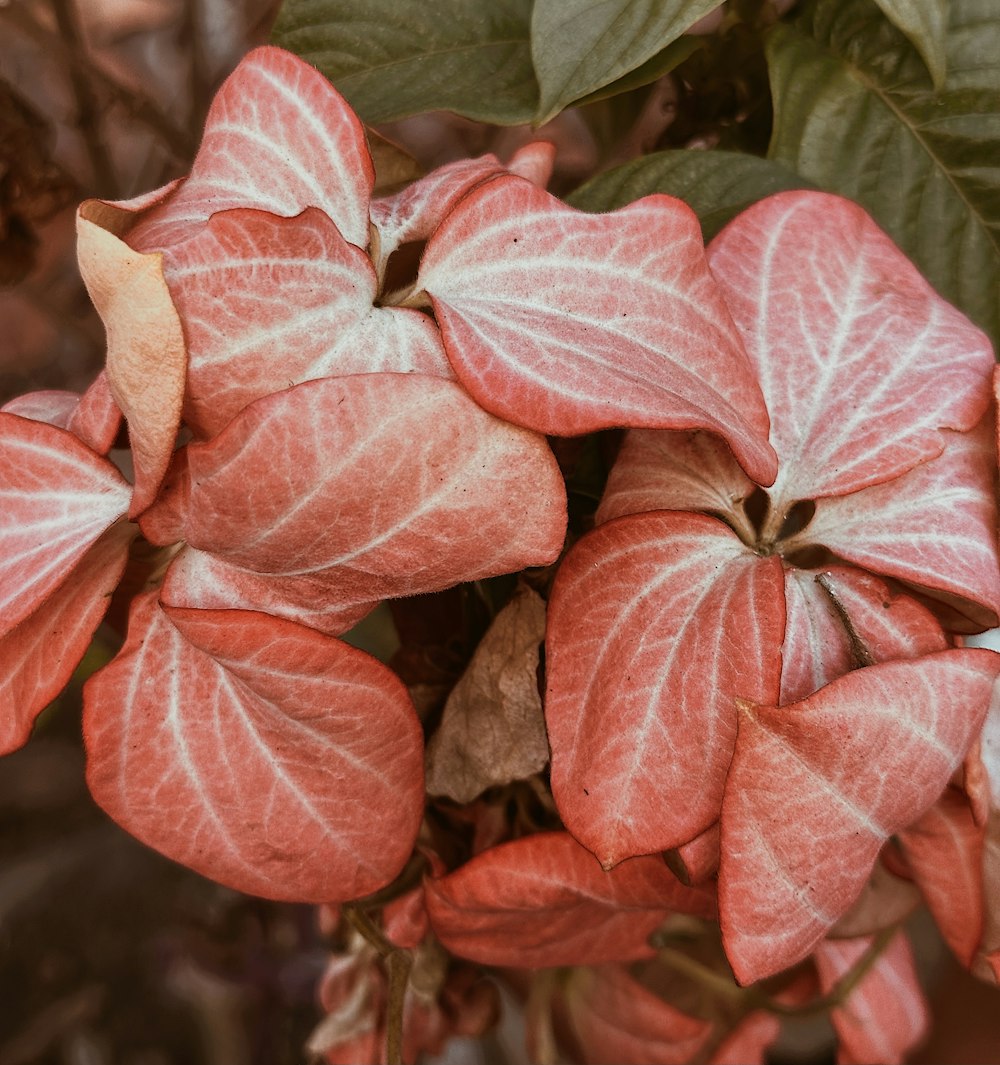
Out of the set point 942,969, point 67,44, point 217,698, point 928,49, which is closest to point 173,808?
point 217,698

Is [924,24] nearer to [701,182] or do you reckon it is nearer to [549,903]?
[701,182]

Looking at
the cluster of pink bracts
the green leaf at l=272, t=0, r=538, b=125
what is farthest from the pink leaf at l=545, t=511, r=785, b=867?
the green leaf at l=272, t=0, r=538, b=125

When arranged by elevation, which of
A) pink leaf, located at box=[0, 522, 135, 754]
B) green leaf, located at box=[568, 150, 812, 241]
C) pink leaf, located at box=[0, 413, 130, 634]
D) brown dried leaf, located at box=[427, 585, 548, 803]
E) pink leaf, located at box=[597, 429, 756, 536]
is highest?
green leaf, located at box=[568, 150, 812, 241]

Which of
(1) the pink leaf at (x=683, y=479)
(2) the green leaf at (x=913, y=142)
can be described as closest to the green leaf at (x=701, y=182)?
(2) the green leaf at (x=913, y=142)

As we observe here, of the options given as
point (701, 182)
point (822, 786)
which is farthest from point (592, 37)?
point (822, 786)

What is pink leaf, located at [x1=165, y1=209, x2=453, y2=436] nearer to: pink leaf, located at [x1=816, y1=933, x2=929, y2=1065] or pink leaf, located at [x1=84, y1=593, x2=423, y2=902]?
pink leaf, located at [x1=84, y1=593, x2=423, y2=902]

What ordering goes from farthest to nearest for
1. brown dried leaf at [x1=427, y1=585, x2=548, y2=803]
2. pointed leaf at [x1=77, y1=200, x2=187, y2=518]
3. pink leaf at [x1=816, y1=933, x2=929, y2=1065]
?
pink leaf at [x1=816, y1=933, x2=929, y2=1065]
brown dried leaf at [x1=427, y1=585, x2=548, y2=803]
pointed leaf at [x1=77, y1=200, x2=187, y2=518]

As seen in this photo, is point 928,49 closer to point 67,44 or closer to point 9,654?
point 9,654

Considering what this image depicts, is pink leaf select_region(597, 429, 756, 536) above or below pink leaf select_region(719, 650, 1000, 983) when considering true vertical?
above
